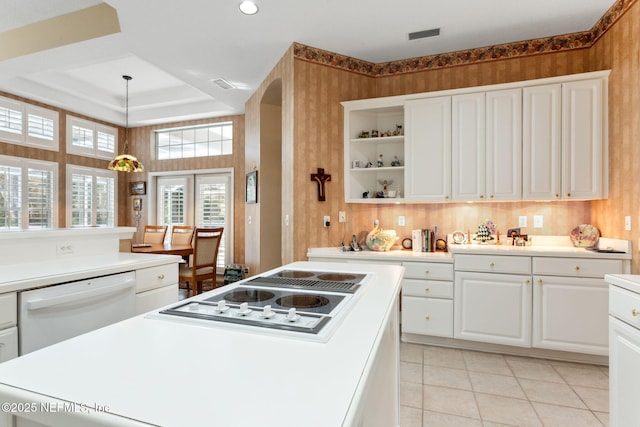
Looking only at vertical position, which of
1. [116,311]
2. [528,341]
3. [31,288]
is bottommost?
[528,341]

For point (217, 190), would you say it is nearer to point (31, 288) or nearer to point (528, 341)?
point (31, 288)

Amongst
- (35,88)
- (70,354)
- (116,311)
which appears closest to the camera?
(70,354)

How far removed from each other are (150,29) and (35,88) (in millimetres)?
3410

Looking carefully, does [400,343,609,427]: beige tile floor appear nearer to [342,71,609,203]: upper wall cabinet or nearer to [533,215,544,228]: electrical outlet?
[533,215,544,228]: electrical outlet

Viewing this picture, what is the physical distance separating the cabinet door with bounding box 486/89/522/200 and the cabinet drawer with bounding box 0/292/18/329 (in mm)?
3381

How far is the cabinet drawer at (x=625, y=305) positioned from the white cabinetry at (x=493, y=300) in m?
1.19

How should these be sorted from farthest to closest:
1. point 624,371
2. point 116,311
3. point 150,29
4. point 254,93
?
1. point 254,93
2. point 150,29
3. point 116,311
4. point 624,371

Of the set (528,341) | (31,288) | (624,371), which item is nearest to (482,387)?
(528,341)

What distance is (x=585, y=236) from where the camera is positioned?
113 inches

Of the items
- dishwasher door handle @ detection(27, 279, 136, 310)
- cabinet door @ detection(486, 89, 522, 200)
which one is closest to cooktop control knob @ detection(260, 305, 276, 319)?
dishwasher door handle @ detection(27, 279, 136, 310)

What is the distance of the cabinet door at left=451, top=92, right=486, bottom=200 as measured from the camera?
306cm

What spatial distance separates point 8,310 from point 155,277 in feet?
2.72

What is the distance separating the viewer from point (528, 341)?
274 cm

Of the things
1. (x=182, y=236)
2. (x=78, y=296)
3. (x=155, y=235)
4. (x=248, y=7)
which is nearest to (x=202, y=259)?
(x=182, y=236)
